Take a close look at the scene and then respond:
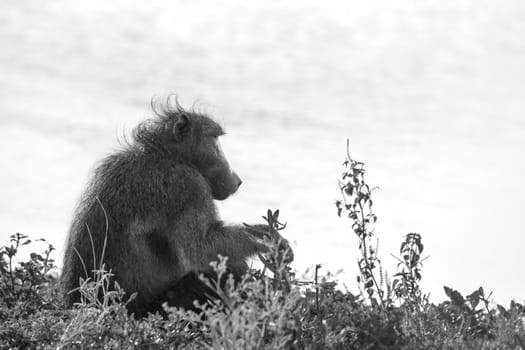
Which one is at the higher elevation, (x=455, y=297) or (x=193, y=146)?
(x=193, y=146)

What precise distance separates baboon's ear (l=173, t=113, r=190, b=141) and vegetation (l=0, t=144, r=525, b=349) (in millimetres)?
1945

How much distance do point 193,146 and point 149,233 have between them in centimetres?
131

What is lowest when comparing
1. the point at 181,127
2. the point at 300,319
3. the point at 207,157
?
the point at 300,319

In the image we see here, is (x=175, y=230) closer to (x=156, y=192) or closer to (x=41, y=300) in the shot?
(x=156, y=192)

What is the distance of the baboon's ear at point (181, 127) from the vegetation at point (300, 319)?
6.38 ft

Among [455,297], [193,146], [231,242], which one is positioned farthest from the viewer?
[193,146]

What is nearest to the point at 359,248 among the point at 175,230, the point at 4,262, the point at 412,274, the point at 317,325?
the point at 412,274

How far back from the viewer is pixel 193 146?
855 cm

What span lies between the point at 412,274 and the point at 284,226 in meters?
1.34

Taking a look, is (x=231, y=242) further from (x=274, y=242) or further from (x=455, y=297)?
(x=274, y=242)

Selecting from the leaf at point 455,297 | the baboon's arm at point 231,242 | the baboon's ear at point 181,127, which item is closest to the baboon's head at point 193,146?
the baboon's ear at point 181,127

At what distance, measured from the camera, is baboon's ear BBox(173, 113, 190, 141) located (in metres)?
8.51

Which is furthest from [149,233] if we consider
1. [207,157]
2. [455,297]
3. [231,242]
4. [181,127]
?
[455,297]

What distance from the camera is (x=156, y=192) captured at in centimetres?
767
